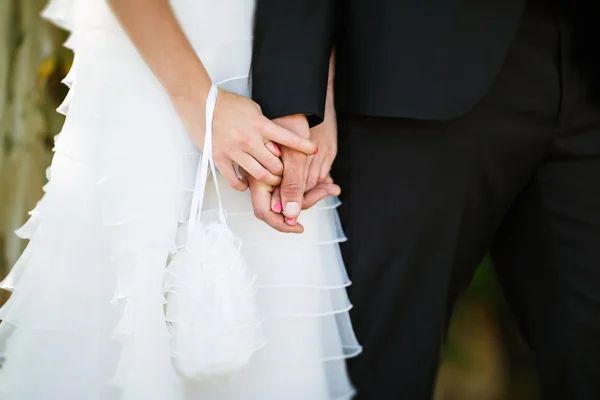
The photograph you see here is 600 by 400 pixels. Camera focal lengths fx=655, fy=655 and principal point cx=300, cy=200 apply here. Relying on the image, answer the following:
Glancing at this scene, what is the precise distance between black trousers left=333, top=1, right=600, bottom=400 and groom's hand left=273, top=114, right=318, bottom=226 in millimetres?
97

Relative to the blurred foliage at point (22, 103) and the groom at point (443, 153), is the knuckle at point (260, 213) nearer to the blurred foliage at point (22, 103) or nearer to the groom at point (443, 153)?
the groom at point (443, 153)

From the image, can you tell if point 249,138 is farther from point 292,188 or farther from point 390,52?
point 390,52

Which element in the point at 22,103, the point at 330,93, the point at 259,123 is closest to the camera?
the point at 259,123

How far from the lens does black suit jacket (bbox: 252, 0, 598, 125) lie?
0.89 meters

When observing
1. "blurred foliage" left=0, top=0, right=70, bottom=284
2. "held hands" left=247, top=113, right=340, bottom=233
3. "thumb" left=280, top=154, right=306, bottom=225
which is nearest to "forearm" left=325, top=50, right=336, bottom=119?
"held hands" left=247, top=113, right=340, bottom=233

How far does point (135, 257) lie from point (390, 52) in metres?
0.46

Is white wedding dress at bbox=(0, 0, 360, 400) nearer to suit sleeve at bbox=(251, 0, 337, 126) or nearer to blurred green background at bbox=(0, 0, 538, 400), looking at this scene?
suit sleeve at bbox=(251, 0, 337, 126)

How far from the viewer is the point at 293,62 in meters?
0.89

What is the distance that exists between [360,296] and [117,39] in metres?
0.53

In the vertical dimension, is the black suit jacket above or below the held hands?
above

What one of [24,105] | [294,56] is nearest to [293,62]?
[294,56]

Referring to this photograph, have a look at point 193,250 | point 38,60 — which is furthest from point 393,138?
point 38,60

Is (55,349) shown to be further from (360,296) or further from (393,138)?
(393,138)

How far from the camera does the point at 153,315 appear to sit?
0.94 meters
